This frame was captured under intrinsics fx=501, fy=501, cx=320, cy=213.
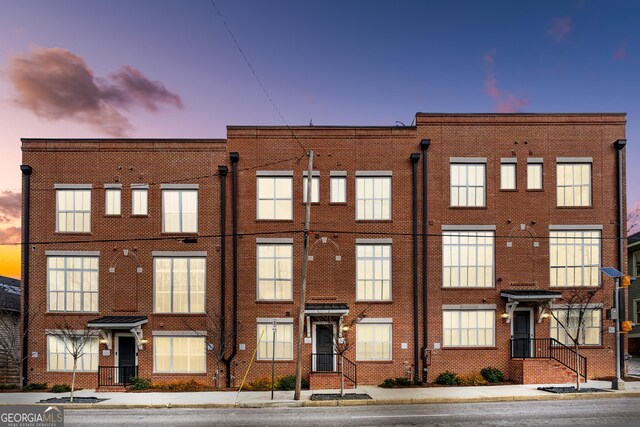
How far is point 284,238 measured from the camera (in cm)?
2327

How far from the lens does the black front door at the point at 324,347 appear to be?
2267 centimetres

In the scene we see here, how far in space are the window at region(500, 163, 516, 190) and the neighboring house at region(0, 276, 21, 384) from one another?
23.5 m

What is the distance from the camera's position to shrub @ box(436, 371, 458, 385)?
21547mm

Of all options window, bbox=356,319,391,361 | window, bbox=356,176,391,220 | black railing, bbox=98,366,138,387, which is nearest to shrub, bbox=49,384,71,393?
black railing, bbox=98,366,138,387

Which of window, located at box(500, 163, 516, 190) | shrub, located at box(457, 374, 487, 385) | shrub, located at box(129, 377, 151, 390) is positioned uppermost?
window, located at box(500, 163, 516, 190)


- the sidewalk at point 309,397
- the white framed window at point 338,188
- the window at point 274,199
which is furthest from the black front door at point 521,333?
the window at point 274,199

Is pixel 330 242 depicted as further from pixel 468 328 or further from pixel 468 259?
pixel 468 328

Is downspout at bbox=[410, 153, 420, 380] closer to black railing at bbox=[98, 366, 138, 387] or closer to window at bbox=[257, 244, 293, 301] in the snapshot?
window at bbox=[257, 244, 293, 301]

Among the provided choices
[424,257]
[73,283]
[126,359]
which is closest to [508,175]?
[424,257]

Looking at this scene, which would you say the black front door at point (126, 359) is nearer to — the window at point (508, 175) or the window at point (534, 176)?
the window at point (508, 175)

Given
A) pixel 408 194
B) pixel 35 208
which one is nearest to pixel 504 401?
pixel 408 194

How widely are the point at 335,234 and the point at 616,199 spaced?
13201mm

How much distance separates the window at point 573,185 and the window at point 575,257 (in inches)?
56.2

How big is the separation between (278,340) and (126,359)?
704cm
